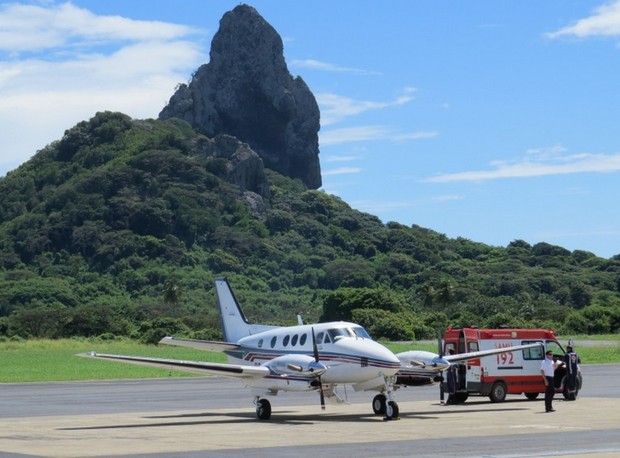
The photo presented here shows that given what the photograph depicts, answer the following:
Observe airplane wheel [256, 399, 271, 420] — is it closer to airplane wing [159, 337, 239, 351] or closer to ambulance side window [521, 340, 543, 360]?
airplane wing [159, 337, 239, 351]

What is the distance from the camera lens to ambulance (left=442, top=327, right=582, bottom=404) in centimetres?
3962

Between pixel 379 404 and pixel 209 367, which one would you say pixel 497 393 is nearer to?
pixel 379 404

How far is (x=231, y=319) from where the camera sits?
41.0m

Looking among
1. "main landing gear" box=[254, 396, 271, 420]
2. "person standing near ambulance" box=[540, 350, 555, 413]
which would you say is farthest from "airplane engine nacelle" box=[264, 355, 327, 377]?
"person standing near ambulance" box=[540, 350, 555, 413]

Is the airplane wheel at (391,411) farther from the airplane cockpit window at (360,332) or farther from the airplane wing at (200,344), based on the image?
the airplane wing at (200,344)

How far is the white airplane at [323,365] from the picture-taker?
110 ft

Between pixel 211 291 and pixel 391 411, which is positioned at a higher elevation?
pixel 211 291

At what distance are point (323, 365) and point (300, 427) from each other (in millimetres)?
2577

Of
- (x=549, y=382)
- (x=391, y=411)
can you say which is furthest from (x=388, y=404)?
(x=549, y=382)

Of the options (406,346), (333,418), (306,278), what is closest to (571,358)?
(333,418)

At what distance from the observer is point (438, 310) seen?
135m

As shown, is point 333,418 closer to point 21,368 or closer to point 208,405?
point 208,405

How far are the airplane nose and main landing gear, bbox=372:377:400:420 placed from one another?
2.14 m

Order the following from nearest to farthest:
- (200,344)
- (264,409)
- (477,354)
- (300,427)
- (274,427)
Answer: (300,427) → (274,427) → (264,409) → (200,344) → (477,354)
